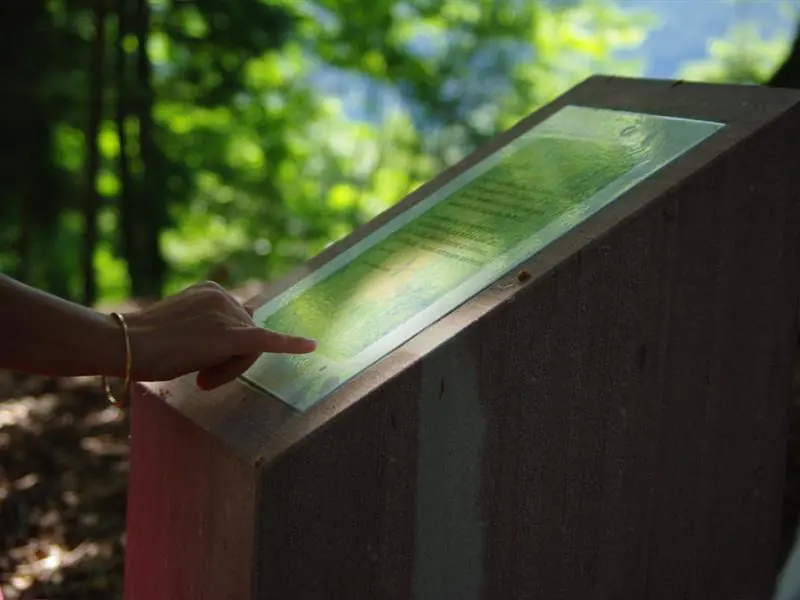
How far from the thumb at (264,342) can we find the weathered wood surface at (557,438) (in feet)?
0.30

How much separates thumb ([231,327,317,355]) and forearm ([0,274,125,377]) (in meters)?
0.19

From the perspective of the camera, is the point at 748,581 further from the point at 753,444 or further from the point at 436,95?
the point at 436,95

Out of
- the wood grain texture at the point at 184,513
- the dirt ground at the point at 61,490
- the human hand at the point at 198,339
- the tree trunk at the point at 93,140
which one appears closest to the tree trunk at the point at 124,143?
the tree trunk at the point at 93,140

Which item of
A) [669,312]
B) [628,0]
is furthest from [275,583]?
[628,0]

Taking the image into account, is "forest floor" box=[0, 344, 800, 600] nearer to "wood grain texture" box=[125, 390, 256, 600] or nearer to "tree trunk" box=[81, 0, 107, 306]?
"wood grain texture" box=[125, 390, 256, 600]

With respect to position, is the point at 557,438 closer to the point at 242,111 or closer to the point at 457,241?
the point at 457,241

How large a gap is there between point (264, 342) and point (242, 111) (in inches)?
404

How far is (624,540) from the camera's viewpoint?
6.73 feet

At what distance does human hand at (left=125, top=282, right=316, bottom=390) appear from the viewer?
71.2 inches

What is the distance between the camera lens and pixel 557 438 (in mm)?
1938

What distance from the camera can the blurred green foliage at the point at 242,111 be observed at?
9.45 metres

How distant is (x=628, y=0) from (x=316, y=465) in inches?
444

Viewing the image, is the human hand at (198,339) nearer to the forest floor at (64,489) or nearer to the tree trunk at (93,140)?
the forest floor at (64,489)

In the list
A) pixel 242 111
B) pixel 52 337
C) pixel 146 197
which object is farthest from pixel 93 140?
pixel 52 337
